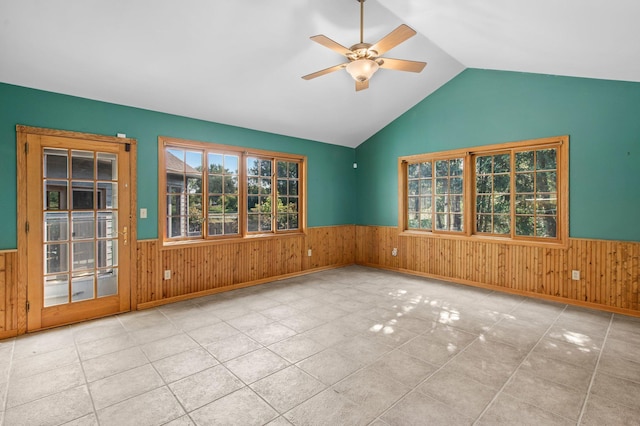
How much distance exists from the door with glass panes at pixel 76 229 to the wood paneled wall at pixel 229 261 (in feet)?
0.93

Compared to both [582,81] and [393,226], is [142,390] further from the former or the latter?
[582,81]

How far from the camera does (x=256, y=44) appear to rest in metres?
3.53

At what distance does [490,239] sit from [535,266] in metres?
0.70

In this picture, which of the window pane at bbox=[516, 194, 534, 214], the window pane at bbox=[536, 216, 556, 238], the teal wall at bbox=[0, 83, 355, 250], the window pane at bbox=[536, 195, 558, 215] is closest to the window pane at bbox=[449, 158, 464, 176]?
the window pane at bbox=[516, 194, 534, 214]

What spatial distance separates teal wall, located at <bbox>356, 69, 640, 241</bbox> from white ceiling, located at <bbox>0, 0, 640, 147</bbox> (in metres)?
0.27

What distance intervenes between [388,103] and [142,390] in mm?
5191

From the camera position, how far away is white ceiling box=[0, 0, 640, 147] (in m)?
2.73

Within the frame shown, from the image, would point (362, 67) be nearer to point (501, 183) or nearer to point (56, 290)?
point (501, 183)

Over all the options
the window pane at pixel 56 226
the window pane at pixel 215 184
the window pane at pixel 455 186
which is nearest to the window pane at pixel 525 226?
the window pane at pixel 455 186

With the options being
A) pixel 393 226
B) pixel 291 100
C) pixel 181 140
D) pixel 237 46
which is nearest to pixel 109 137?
pixel 181 140

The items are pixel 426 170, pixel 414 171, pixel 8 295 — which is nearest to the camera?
pixel 8 295

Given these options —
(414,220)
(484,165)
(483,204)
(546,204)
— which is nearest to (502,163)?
(484,165)

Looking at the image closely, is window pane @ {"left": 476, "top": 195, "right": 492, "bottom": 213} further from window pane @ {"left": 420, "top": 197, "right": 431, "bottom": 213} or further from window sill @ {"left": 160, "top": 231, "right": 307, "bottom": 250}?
window sill @ {"left": 160, "top": 231, "right": 307, "bottom": 250}

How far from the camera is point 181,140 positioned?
14.5 ft
